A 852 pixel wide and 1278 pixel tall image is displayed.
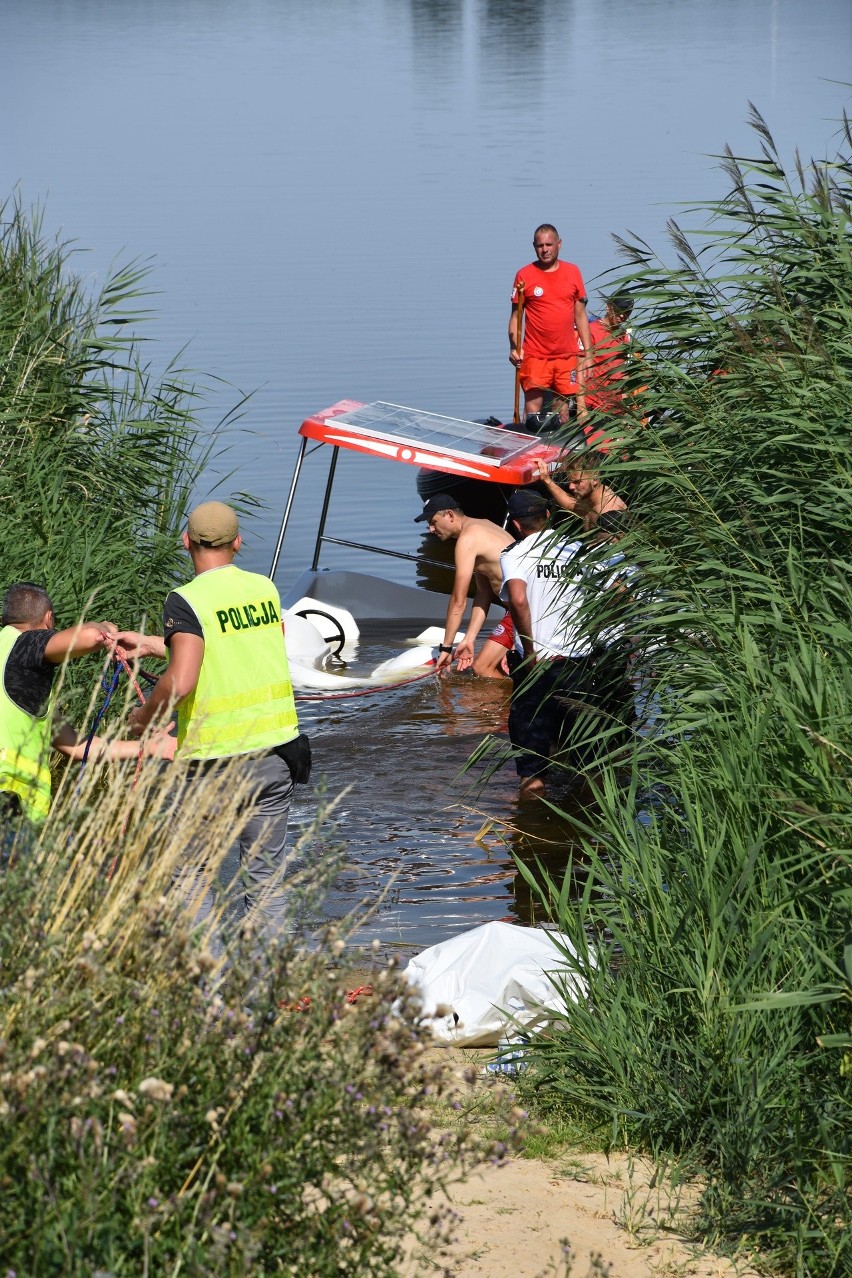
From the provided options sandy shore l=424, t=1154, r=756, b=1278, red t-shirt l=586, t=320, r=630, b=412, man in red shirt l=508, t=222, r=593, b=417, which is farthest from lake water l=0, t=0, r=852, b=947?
sandy shore l=424, t=1154, r=756, b=1278

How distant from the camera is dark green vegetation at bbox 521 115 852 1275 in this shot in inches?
169

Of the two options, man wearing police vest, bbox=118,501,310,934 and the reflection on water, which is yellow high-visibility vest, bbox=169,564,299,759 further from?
the reflection on water

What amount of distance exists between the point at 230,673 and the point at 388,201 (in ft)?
102

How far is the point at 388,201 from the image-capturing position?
35.4 meters

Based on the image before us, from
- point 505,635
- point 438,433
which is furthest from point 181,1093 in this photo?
point 438,433

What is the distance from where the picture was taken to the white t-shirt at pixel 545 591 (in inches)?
296

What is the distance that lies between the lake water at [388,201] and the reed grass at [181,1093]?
Result: 3.76 metres

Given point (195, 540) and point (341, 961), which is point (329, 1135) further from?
point (195, 540)

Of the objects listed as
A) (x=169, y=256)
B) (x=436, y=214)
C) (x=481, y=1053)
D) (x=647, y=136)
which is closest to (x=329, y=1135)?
(x=481, y=1053)

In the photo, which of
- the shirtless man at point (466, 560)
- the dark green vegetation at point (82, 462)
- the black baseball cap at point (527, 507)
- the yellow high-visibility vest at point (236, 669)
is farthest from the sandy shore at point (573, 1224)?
the shirtless man at point (466, 560)

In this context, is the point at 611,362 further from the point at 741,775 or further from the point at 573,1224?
the point at 573,1224

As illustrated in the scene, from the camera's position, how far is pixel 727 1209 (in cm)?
419

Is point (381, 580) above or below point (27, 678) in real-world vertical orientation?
below

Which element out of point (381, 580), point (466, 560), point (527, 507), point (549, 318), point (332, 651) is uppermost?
point (549, 318)
